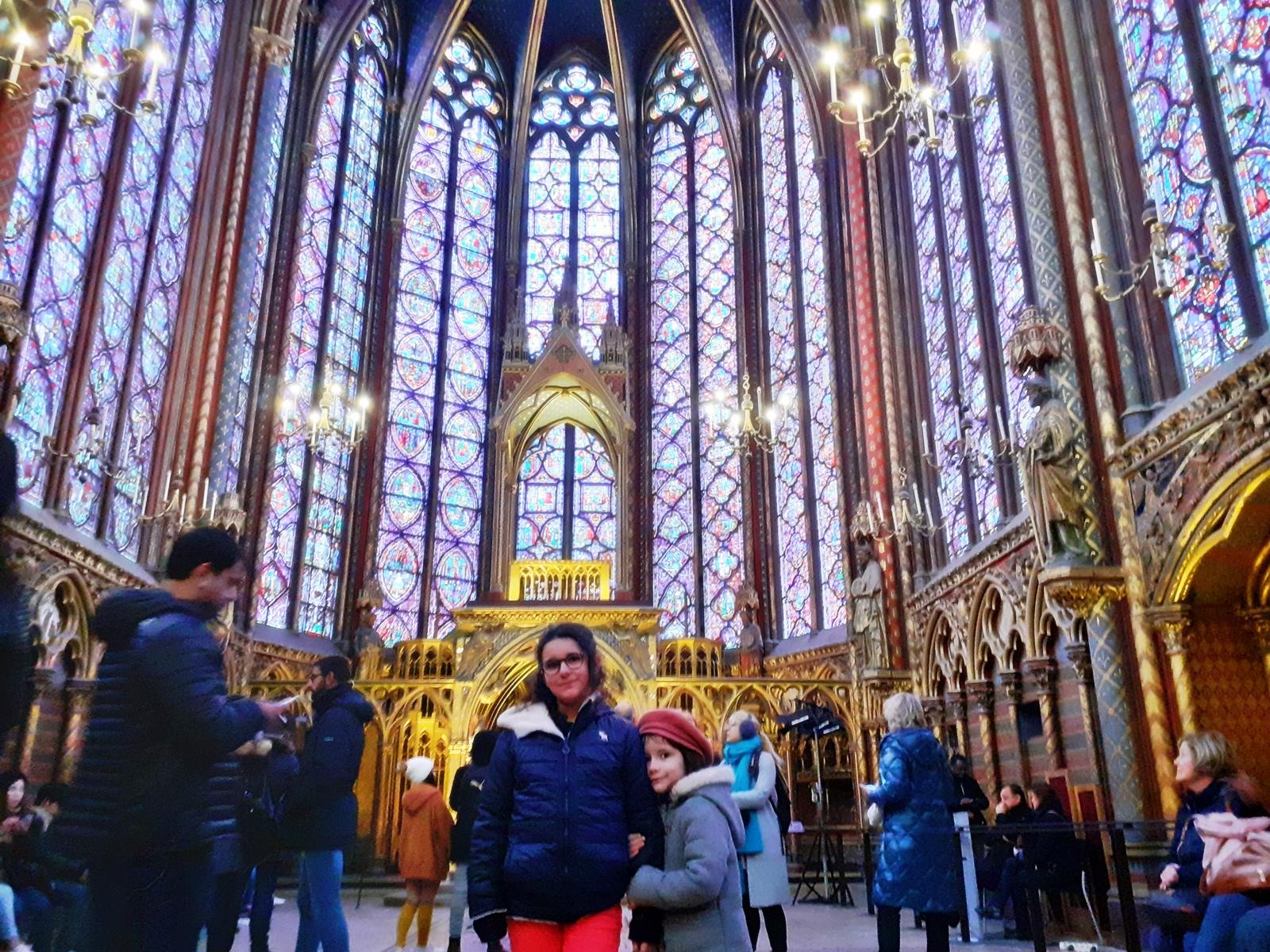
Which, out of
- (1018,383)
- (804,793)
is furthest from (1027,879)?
(804,793)

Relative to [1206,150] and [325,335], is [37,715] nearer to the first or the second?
[325,335]

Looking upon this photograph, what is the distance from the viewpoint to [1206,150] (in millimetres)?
8008

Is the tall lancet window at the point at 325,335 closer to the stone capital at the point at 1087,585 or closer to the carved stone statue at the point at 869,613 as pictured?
the carved stone statue at the point at 869,613

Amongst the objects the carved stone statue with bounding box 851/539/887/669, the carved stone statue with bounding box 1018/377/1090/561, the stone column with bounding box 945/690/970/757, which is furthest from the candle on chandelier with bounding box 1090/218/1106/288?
the carved stone statue with bounding box 851/539/887/669

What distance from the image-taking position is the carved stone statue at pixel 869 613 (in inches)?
519

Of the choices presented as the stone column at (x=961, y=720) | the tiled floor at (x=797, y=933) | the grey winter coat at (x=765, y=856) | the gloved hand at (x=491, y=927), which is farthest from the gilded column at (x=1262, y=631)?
the gloved hand at (x=491, y=927)

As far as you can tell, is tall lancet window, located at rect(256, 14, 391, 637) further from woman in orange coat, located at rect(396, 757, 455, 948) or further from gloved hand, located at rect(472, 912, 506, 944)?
gloved hand, located at rect(472, 912, 506, 944)

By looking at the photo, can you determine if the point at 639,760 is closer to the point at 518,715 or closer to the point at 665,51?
the point at 518,715

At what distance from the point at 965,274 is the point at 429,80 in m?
14.3

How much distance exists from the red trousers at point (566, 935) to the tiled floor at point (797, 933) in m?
4.25

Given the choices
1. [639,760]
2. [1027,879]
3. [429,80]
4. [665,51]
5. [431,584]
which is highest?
[665,51]

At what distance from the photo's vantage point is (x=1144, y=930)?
720 centimetres

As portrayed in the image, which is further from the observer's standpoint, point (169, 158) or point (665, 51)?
point (665, 51)

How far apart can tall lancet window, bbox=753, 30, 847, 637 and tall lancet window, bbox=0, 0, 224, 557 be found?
397 inches
